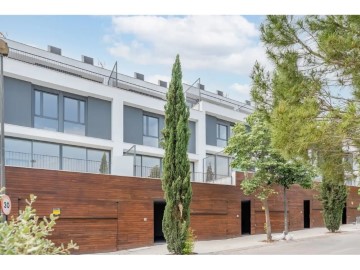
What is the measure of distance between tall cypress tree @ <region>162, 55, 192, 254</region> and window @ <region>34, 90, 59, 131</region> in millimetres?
4075

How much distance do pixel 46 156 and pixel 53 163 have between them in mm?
287

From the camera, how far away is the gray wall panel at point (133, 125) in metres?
19.0

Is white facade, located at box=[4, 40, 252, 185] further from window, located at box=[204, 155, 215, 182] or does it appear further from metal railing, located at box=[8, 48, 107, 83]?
window, located at box=[204, 155, 215, 182]

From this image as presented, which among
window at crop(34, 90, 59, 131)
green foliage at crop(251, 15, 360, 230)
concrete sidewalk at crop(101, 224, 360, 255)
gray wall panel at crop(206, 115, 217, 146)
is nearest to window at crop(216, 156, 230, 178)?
gray wall panel at crop(206, 115, 217, 146)

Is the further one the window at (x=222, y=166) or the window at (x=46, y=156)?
the window at (x=222, y=166)

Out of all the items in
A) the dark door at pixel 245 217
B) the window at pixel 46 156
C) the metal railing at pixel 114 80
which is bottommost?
the dark door at pixel 245 217

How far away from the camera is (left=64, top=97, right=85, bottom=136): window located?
669 inches

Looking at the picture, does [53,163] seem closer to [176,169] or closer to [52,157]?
[52,157]

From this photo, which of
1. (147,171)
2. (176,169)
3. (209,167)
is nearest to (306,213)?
(209,167)

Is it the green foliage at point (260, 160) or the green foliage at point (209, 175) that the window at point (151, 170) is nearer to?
the green foliage at point (209, 175)

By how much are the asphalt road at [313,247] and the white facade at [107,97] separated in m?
4.18

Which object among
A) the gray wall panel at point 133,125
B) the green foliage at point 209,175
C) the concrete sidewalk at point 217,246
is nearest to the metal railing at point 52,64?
the gray wall panel at point 133,125

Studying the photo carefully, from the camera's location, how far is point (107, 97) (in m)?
18.2

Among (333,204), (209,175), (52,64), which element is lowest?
(333,204)
